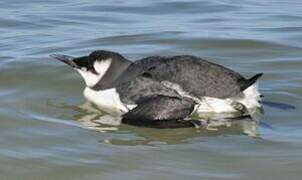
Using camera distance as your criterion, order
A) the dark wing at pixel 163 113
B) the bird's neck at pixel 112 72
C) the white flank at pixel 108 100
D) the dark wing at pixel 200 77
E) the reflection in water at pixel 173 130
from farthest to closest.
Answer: the bird's neck at pixel 112 72, the white flank at pixel 108 100, the dark wing at pixel 200 77, the dark wing at pixel 163 113, the reflection in water at pixel 173 130

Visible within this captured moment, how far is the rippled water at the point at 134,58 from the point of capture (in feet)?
22.8

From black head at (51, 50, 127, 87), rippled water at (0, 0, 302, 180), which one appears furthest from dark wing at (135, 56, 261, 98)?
black head at (51, 50, 127, 87)

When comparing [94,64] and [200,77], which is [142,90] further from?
[94,64]

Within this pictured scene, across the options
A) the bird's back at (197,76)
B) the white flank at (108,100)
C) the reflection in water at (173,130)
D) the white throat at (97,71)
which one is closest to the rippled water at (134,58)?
the reflection in water at (173,130)

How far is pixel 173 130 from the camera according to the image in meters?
8.08

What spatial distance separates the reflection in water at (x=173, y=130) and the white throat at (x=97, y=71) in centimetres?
52

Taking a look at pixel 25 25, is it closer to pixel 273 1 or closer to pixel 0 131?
pixel 273 1

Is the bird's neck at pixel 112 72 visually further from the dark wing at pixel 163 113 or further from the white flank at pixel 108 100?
the dark wing at pixel 163 113

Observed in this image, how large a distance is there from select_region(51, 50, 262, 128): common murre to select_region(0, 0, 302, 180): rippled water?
A: 0.17 meters

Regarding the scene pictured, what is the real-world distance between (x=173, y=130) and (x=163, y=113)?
19 centimetres

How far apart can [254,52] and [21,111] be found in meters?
3.97

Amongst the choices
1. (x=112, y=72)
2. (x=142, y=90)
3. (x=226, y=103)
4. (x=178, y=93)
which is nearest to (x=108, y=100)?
(x=112, y=72)

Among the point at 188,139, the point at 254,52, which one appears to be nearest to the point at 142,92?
the point at 188,139

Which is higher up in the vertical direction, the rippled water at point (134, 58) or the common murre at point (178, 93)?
the common murre at point (178, 93)
